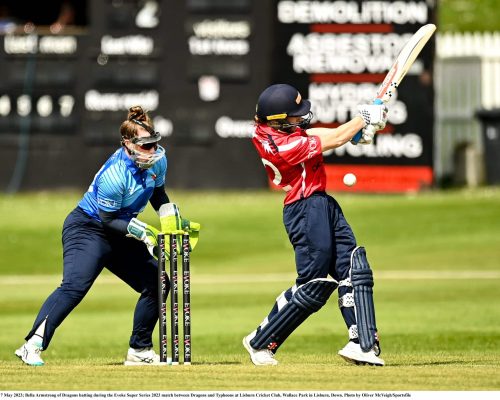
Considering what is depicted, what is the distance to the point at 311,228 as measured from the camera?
9133mm

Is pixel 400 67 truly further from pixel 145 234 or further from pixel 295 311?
pixel 145 234

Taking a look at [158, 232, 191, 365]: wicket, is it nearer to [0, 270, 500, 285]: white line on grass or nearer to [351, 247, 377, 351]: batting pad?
[351, 247, 377, 351]: batting pad

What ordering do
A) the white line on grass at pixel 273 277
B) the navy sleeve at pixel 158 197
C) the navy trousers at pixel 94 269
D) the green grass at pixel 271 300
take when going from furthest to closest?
the white line on grass at pixel 273 277 → the navy sleeve at pixel 158 197 → the navy trousers at pixel 94 269 → the green grass at pixel 271 300

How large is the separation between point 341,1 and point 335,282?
13.9 meters

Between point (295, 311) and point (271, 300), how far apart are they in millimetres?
7280

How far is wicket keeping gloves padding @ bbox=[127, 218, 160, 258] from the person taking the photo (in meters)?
9.33

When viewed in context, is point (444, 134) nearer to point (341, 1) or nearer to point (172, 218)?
point (341, 1)

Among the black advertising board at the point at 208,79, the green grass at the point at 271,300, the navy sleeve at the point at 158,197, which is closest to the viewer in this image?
the green grass at the point at 271,300

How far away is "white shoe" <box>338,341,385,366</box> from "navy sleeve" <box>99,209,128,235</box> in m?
1.71

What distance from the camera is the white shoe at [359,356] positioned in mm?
8961

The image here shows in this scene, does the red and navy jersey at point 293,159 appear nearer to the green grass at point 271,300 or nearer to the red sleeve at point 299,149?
the red sleeve at point 299,149

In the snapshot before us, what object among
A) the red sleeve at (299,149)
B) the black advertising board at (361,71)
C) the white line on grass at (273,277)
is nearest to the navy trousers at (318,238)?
the red sleeve at (299,149)

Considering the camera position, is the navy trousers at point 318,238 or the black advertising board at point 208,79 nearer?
the navy trousers at point 318,238

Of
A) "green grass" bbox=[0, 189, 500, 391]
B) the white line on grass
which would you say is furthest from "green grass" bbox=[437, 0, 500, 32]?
the white line on grass
